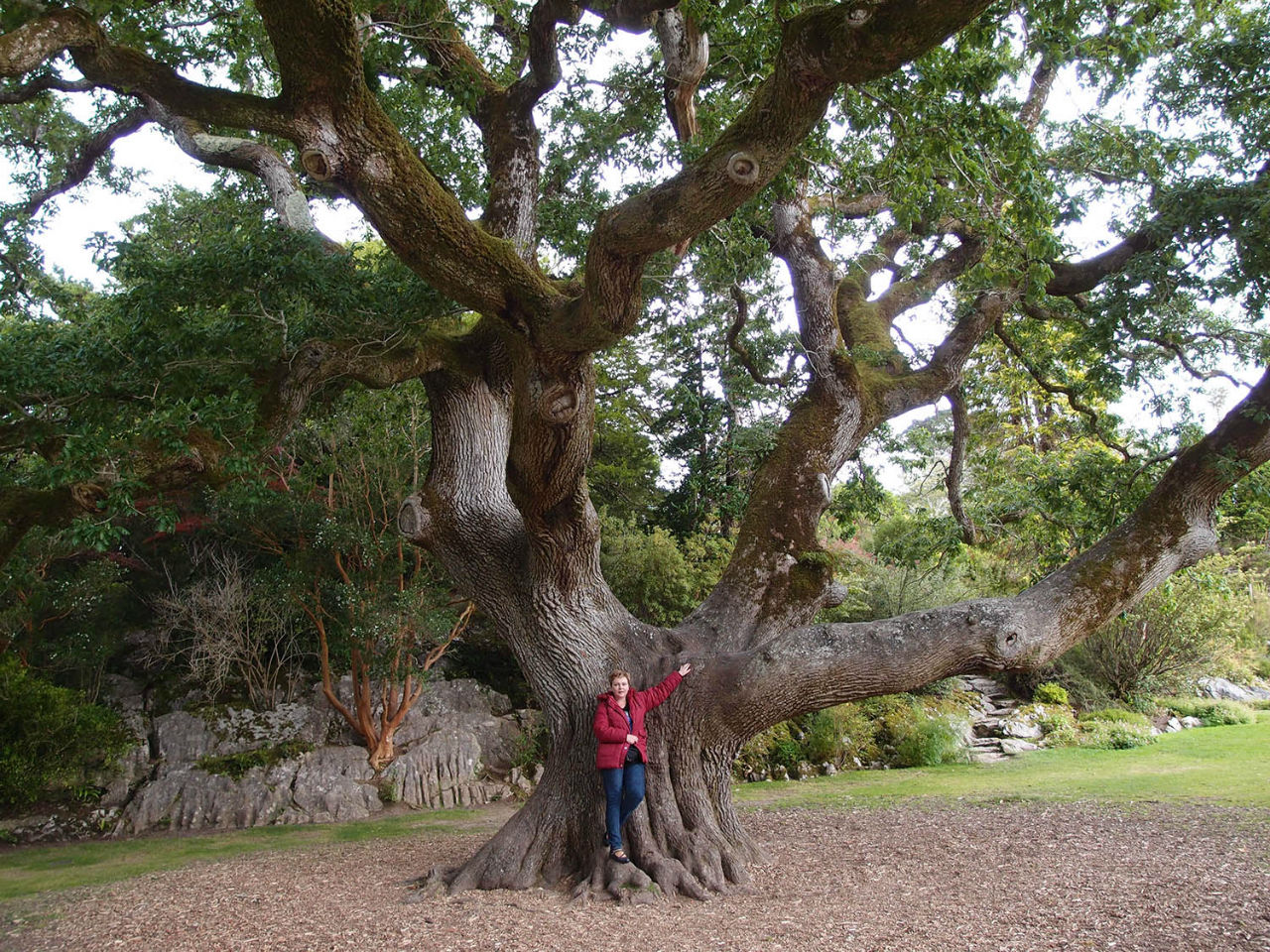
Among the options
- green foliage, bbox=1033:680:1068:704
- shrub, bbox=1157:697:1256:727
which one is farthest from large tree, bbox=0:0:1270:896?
shrub, bbox=1157:697:1256:727

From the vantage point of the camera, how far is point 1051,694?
1641 centimetres

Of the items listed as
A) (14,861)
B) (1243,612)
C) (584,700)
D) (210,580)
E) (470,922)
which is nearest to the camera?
(470,922)

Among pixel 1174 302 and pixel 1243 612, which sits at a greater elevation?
pixel 1174 302

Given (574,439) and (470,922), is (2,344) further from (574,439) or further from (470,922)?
(470,922)

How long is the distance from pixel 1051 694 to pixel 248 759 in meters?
14.6

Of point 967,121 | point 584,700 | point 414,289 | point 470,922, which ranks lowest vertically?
point 470,922

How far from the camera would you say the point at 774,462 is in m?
6.98

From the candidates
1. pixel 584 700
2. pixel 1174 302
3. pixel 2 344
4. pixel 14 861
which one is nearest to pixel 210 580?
pixel 14 861

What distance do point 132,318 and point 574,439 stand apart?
10.2ft

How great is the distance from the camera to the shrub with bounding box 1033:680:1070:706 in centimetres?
1634

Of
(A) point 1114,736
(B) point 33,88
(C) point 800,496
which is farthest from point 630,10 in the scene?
(A) point 1114,736

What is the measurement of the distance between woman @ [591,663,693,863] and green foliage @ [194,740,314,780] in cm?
694

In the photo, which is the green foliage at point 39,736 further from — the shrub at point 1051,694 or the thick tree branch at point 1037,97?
the shrub at point 1051,694

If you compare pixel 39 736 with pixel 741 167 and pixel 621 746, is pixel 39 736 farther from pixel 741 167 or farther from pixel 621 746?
pixel 741 167
